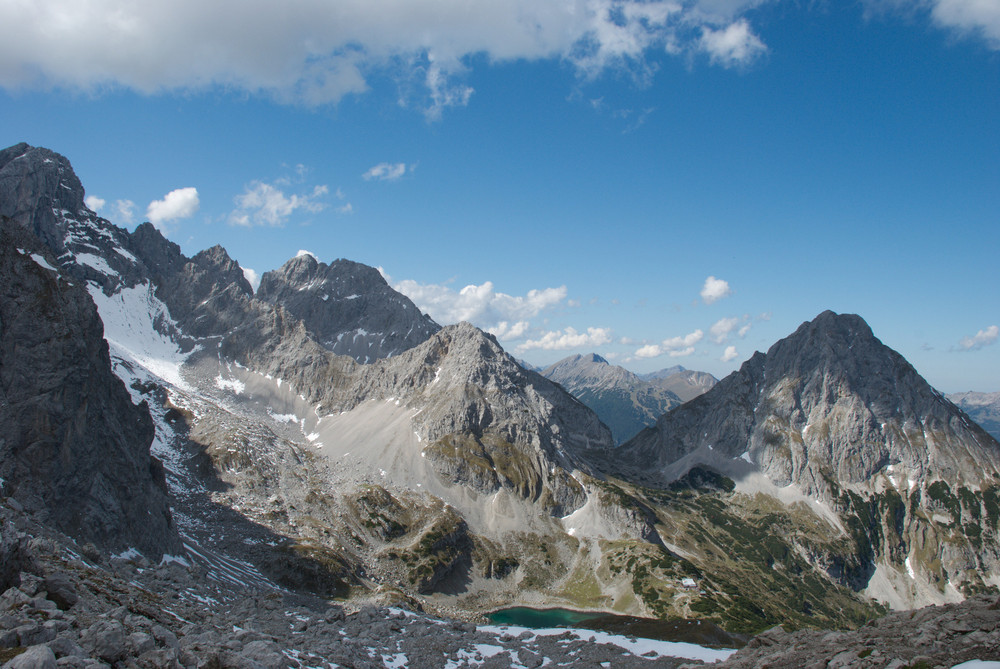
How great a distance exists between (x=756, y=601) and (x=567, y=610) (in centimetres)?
6906

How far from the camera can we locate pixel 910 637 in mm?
31797

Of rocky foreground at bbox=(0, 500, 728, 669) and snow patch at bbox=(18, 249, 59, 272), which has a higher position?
snow patch at bbox=(18, 249, 59, 272)

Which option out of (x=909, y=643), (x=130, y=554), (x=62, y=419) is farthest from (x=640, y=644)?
(x=62, y=419)

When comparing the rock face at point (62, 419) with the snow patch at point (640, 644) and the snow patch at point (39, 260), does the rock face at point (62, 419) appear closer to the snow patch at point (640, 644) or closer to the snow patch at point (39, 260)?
the snow patch at point (39, 260)

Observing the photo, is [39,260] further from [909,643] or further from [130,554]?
[909,643]

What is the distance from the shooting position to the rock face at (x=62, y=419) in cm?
8331

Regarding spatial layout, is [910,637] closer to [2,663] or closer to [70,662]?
[70,662]

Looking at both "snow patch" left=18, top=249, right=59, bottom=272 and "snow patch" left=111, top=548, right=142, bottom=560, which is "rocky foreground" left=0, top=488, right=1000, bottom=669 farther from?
"snow patch" left=18, top=249, right=59, bottom=272

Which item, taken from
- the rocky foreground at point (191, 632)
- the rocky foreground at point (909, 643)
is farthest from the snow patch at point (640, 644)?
the rocky foreground at point (909, 643)

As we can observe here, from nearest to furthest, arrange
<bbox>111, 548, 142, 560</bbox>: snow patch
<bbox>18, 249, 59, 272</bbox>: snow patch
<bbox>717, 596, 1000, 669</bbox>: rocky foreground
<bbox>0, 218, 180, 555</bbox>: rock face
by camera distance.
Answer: <bbox>717, 596, 1000, 669</bbox>: rocky foreground
<bbox>111, 548, 142, 560</bbox>: snow patch
<bbox>0, 218, 180, 555</bbox>: rock face
<bbox>18, 249, 59, 272</bbox>: snow patch

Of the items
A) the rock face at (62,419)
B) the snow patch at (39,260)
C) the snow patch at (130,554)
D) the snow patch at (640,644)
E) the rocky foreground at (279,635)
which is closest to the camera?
the rocky foreground at (279,635)

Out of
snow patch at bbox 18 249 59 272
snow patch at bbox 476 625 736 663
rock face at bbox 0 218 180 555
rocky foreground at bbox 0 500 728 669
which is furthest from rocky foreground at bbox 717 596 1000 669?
snow patch at bbox 18 249 59 272

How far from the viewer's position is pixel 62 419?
8931cm

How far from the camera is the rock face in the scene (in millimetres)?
83312
